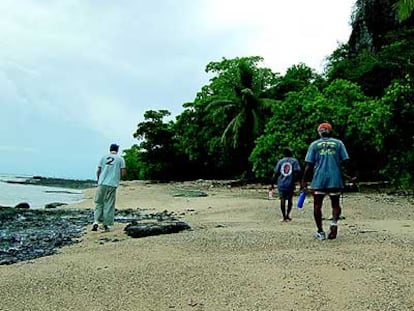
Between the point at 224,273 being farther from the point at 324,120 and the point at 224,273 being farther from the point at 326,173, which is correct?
the point at 324,120

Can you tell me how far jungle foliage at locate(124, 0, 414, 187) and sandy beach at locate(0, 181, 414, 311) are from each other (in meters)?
8.29

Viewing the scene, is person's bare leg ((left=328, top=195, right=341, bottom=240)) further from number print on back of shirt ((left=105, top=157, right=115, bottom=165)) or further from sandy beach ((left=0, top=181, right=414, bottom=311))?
number print on back of shirt ((left=105, top=157, right=115, bottom=165))

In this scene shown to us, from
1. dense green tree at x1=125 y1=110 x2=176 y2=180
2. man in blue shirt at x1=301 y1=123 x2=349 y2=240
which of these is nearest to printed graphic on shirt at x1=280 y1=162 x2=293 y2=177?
man in blue shirt at x1=301 y1=123 x2=349 y2=240

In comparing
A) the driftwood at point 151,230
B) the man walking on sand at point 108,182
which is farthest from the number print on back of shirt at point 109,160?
the driftwood at point 151,230

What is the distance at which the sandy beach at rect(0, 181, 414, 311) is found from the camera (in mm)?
4977

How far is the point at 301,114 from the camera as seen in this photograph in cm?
2470

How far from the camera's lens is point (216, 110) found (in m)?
37.2

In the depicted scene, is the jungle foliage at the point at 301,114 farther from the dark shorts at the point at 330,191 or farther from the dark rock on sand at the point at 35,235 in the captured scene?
the dark rock on sand at the point at 35,235

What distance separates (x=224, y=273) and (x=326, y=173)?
2636 millimetres

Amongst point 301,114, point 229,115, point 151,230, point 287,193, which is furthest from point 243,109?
point 151,230

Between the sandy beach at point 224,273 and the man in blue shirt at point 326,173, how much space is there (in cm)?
41

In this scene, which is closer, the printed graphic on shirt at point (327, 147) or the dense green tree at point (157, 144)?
the printed graphic on shirt at point (327, 147)

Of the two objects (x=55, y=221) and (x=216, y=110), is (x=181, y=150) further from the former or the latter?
(x=55, y=221)

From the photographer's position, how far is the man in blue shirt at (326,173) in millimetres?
7797
